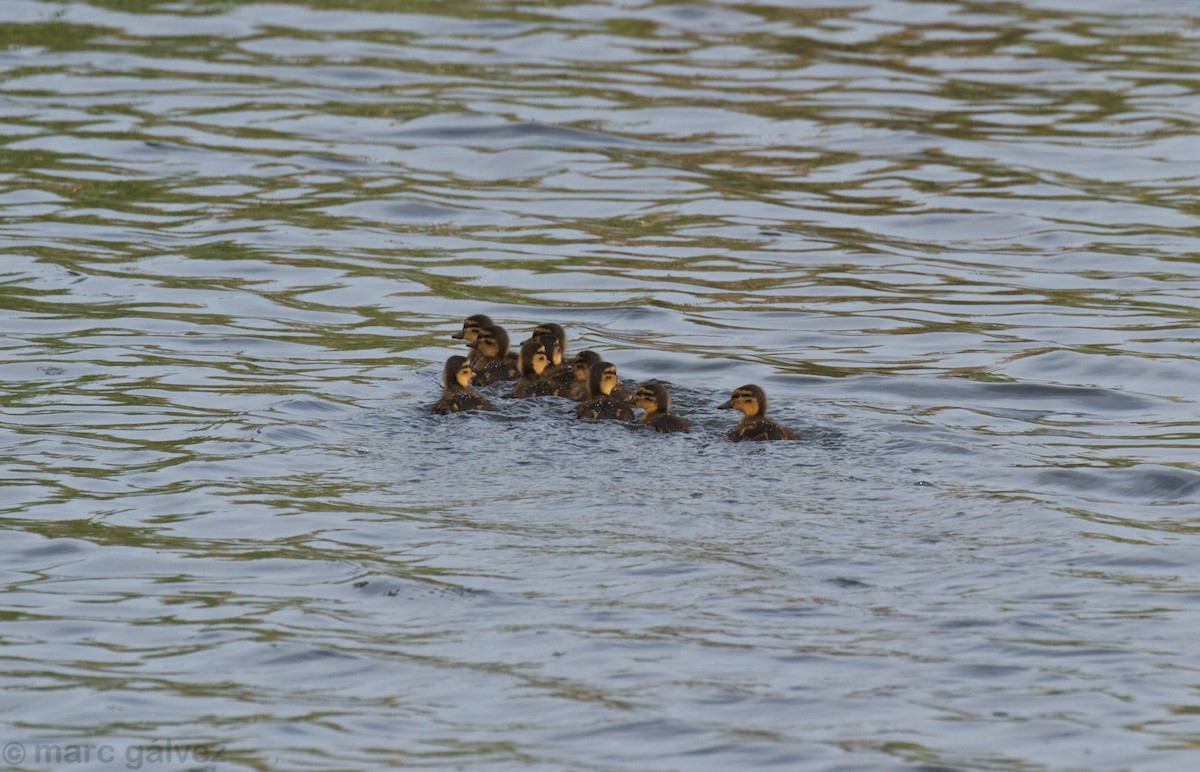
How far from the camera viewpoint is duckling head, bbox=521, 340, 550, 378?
35.5 ft

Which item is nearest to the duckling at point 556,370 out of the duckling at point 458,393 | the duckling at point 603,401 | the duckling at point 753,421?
the duckling at point 603,401

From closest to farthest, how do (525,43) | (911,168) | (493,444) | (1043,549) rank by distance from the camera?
(1043,549)
(493,444)
(911,168)
(525,43)

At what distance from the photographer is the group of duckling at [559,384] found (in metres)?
9.77

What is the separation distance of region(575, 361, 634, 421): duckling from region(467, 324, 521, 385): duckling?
33.1 inches

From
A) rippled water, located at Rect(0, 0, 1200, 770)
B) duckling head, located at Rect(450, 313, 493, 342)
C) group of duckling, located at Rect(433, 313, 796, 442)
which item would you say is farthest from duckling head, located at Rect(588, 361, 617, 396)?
duckling head, located at Rect(450, 313, 493, 342)

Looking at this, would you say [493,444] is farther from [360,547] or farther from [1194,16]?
[1194,16]

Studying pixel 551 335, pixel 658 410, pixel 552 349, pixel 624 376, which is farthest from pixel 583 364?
pixel 658 410

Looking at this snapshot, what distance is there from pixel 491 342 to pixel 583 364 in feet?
2.52

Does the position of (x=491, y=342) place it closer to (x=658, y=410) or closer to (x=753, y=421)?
(x=658, y=410)

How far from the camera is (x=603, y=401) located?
10.3 metres

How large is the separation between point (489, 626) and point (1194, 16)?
60.5 ft

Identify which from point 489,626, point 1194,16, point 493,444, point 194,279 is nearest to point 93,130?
point 194,279

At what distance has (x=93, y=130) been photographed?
57.5 ft

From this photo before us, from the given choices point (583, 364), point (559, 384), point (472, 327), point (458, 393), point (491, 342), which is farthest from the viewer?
point (472, 327)
